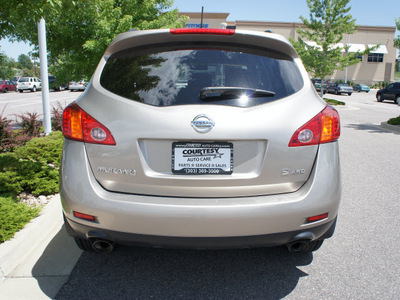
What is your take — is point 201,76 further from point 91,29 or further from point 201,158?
point 91,29

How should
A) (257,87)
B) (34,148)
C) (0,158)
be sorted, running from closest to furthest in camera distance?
(257,87) < (0,158) < (34,148)

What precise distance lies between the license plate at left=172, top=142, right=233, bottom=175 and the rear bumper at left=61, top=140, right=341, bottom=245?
188 millimetres

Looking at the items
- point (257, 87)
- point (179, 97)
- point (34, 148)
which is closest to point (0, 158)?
point (34, 148)

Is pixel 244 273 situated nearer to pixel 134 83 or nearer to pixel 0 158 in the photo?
pixel 134 83

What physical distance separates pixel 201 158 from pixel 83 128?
32.2 inches

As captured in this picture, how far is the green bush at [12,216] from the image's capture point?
329cm

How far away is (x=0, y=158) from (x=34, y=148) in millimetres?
837

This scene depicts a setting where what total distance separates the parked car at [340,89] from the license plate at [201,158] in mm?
45475

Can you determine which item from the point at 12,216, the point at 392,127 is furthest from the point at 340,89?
the point at 12,216

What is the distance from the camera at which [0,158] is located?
467 cm

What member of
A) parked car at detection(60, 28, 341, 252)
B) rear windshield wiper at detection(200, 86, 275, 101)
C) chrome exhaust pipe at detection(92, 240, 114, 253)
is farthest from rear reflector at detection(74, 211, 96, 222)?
rear windshield wiper at detection(200, 86, 275, 101)

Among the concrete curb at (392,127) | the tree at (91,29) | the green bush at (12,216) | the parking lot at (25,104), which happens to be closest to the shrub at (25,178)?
the green bush at (12,216)

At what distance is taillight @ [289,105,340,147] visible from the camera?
7.96ft

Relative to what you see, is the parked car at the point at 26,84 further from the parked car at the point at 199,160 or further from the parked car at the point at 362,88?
the parked car at the point at 199,160
